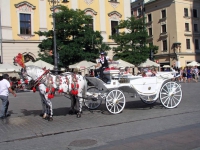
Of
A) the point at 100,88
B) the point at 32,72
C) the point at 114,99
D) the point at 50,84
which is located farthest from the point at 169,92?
the point at 32,72

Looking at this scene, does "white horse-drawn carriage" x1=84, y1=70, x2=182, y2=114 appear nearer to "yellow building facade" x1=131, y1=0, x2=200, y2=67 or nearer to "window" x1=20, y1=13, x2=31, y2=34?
"window" x1=20, y1=13, x2=31, y2=34

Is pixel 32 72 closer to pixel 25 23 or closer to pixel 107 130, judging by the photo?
pixel 107 130

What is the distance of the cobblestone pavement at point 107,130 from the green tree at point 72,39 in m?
15.9

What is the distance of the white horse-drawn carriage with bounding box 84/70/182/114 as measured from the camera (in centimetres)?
971

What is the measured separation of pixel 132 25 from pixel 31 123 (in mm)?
23620

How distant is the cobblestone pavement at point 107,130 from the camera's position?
19.8 feet

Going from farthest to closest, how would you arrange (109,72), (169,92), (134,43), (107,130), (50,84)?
(134,43), (169,92), (109,72), (50,84), (107,130)

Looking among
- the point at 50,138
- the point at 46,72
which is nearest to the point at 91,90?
the point at 46,72

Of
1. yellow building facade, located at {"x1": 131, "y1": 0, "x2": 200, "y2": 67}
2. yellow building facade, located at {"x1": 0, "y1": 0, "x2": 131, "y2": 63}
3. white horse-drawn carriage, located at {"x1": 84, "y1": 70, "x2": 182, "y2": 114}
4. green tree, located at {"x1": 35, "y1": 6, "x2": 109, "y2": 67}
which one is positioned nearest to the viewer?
white horse-drawn carriage, located at {"x1": 84, "y1": 70, "x2": 182, "y2": 114}

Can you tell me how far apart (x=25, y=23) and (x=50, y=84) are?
80.1 feet

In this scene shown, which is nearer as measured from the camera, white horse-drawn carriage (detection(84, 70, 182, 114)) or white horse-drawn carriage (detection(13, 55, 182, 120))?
white horse-drawn carriage (detection(13, 55, 182, 120))

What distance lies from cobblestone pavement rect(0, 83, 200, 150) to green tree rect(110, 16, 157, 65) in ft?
63.0

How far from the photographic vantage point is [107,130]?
744 cm

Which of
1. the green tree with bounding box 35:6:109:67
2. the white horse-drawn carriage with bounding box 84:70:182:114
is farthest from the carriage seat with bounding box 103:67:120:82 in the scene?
the green tree with bounding box 35:6:109:67
